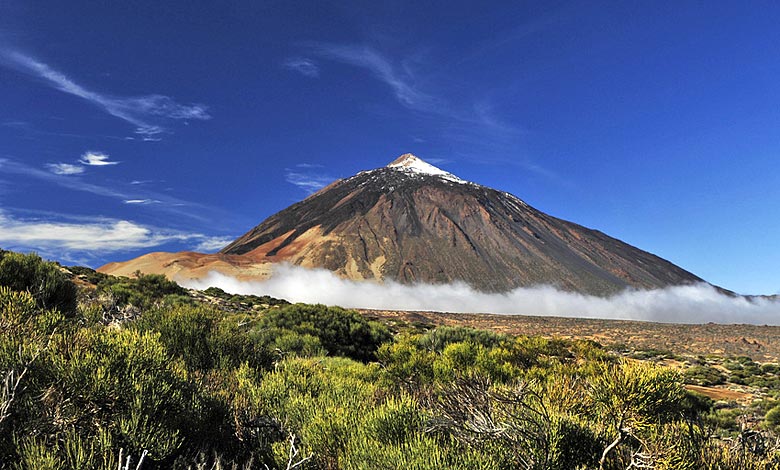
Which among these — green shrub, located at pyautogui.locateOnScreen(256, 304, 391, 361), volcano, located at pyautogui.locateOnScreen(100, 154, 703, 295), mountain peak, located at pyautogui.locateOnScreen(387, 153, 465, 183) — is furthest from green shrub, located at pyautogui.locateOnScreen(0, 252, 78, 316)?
mountain peak, located at pyautogui.locateOnScreen(387, 153, 465, 183)

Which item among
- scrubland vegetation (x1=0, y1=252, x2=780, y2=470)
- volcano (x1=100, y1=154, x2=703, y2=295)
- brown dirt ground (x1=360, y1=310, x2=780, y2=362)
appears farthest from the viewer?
volcano (x1=100, y1=154, x2=703, y2=295)

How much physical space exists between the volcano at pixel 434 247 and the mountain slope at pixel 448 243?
0.31m

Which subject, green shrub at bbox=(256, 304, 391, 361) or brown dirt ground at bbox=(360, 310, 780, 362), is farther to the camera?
brown dirt ground at bbox=(360, 310, 780, 362)

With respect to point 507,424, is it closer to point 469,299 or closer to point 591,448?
point 591,448

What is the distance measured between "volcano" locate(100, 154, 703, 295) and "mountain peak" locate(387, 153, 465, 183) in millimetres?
11248

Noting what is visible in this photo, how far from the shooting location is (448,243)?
116 metres

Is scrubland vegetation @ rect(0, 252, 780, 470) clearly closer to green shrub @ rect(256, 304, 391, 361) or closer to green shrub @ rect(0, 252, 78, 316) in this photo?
green shrub @ rect(0, 252, 78, 316)

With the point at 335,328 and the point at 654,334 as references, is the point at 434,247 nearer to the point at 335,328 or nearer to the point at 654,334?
the point at 654,334

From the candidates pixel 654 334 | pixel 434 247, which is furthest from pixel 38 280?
pixel 434 247

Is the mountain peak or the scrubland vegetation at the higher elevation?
the mountain peak

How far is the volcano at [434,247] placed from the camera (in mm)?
104812

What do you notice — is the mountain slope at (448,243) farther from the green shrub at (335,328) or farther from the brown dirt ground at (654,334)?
the green shrub at (335,328)

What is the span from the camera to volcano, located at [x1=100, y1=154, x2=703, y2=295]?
105 m

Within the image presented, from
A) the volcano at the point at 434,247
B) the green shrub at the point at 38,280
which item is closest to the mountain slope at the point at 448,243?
the volcano at the point at 434,247
